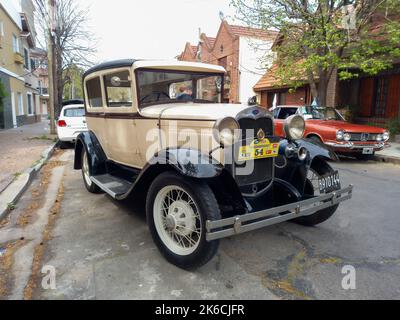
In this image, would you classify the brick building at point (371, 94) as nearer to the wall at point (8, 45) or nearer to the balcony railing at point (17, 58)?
the wall at point (8, 45)

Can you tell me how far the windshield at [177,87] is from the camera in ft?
12.6

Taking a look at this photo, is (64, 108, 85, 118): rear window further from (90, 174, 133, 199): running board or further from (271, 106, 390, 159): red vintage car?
(271, 106, 390, 159): red vintage car

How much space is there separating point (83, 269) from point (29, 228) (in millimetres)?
1468

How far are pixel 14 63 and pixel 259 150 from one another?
65.4 feet

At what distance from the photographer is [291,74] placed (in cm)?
1085

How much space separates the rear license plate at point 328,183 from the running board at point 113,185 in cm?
220

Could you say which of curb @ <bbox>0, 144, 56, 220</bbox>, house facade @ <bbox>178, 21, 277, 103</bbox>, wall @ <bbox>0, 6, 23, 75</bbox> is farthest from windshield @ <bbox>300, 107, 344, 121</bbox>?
wall @ <bbox>0, 6, 23, 75</bbox>

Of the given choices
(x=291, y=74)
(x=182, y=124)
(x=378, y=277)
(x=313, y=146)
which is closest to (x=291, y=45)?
(x=291, y=74)

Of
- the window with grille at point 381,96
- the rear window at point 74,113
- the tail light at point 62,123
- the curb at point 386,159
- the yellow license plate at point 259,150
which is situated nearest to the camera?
the yellow license plate at point 259,150

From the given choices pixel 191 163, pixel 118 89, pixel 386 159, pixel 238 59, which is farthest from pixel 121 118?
pixel 238 59

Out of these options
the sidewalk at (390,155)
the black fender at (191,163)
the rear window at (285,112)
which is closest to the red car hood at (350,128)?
the sidewalk at (390,155)

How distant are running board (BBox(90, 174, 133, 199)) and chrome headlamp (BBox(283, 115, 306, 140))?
1993mm

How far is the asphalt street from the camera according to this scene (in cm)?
248
